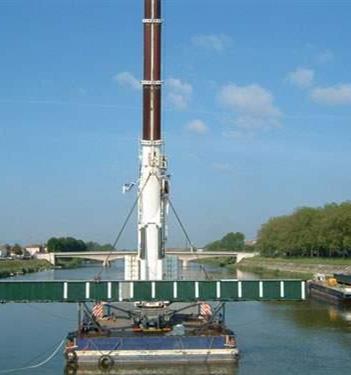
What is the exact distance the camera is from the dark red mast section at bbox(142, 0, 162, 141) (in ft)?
150

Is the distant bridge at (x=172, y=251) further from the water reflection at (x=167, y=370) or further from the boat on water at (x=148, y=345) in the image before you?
the water reflection at (x=167, y=370)

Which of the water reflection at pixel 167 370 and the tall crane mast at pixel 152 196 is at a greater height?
the tall crane mast at pixel 152 196

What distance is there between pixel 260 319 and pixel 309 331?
7.82 metres

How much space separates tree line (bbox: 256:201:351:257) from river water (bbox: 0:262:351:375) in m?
41.1

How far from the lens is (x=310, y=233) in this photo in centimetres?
12825

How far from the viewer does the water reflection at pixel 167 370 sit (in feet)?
120

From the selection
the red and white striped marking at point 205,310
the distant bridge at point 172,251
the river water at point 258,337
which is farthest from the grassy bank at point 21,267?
the red and white striped marking at point 205,310

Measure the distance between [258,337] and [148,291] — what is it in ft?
39.6

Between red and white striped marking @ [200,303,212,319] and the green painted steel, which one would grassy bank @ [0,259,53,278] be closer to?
red and white striped marking @ [200,303,212,319]

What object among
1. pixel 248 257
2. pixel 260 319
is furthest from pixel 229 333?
pixel 248 257

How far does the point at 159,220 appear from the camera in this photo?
4500cm

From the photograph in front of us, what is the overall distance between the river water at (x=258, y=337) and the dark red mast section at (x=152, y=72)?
14.7 m

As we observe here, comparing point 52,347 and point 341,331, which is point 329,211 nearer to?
point 341,331

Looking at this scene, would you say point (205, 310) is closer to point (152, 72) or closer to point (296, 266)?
point (152, 72)
